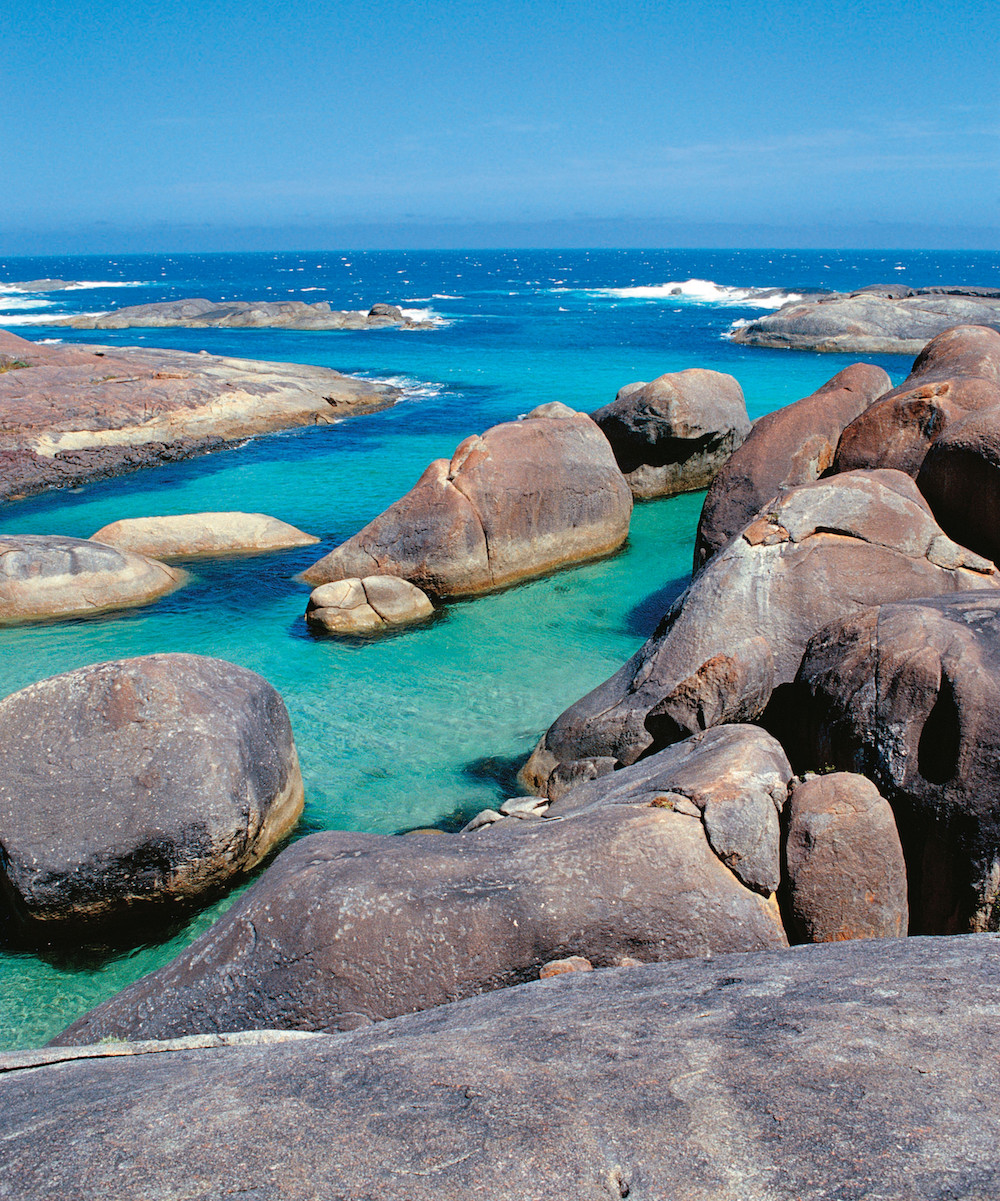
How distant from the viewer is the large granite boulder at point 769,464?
39.6 ft

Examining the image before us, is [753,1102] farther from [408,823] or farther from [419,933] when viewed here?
[408,823]

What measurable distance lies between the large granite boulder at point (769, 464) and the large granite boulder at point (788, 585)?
304 centimetres

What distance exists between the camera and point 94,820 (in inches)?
267

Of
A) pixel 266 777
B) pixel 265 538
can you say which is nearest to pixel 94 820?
pixel 266 777

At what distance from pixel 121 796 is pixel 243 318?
5023 centimetres

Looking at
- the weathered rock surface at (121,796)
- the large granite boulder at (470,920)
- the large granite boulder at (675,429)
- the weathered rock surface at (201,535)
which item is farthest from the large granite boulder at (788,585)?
the large granite boulder at (675,429)

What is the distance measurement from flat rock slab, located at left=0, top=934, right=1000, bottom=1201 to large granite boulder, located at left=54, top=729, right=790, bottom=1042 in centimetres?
142

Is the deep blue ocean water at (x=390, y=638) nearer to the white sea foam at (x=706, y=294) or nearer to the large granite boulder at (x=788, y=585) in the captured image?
the large granite boulder at (x=788, y=585)

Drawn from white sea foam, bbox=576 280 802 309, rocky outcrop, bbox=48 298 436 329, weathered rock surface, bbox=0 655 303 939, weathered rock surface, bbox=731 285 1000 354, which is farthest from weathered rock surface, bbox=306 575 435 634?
white sea foam, bbox=576 280 802 309

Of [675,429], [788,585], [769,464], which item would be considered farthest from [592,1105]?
[675,429]

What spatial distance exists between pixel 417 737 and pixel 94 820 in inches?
147

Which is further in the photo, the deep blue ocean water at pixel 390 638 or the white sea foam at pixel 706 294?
the white sea foam at pixel 706 294

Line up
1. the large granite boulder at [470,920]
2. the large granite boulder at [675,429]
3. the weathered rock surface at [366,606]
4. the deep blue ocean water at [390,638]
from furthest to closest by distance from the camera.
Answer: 1. the large granite boulder at [675,429]
2. the weathered rock surface at [366,606]
3. the deep blue ocean water at [390,638]
4. the large granite boulder at [470,920]

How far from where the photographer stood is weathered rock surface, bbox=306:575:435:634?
12.8m
